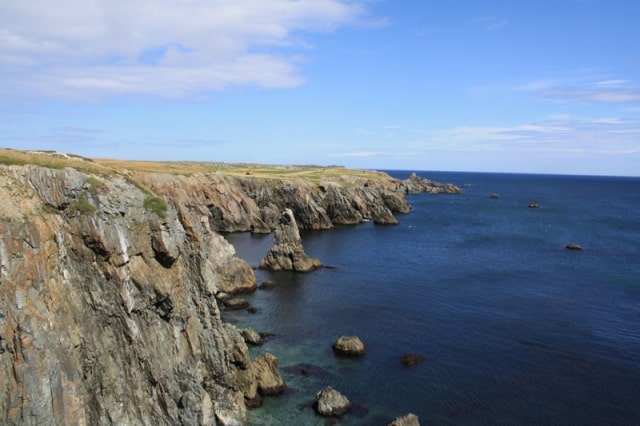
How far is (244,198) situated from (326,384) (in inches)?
3838

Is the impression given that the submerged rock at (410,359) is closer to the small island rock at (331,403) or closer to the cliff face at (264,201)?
the small island rock at (331,403)

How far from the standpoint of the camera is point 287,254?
290 feet

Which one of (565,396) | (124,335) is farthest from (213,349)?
(565,396)

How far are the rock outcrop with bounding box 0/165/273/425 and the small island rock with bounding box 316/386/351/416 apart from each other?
636cm

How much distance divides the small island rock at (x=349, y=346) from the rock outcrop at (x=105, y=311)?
43.2 ft

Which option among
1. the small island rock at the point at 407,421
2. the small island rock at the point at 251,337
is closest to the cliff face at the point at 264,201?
the small island rock at the point at 251,337

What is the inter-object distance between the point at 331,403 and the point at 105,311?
19.4m

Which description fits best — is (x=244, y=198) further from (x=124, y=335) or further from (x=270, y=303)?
(x=124, y=335)

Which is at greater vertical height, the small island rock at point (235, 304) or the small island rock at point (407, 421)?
the small island rock at point (407, 421)

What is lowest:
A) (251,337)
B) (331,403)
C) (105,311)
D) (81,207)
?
(331,403)

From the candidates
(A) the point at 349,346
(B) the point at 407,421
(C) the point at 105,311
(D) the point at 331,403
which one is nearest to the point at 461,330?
(A) the point at 349,346

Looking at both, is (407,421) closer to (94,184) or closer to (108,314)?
(108,314)

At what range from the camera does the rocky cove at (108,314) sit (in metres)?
26.7

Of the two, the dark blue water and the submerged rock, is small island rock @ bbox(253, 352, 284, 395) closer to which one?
the dark blue water
